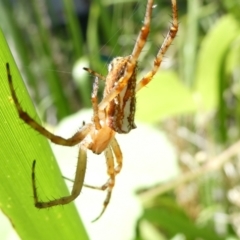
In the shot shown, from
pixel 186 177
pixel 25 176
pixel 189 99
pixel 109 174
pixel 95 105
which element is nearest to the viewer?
pixel 25 176

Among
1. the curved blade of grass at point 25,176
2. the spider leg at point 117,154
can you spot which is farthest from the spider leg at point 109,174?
the curved blade of grass at point 25,176

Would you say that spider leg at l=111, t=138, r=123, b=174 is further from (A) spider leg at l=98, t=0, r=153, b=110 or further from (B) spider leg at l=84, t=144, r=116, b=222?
(A) spider leg at l=98, t=0, r=153, b=110

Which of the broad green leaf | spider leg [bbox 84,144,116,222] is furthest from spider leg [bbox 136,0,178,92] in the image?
the broad green leaf

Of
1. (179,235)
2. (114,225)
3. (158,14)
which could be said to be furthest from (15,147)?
(158,14)

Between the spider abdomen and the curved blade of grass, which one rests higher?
the spider abdomen

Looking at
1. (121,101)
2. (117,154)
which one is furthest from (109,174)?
(121,101)

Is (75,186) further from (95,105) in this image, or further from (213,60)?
(213,60)
